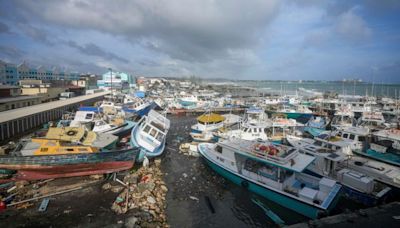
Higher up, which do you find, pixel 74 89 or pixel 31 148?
pixel 74 89

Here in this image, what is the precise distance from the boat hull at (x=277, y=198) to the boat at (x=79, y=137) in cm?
916

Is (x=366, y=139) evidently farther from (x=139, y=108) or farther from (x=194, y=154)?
(x=139, y=108)

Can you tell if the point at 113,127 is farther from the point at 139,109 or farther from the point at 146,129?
the point at 139,109

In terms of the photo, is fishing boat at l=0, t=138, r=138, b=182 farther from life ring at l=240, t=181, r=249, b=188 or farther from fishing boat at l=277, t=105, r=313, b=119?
fishing boat at l=277, t=105, r=313, b=119

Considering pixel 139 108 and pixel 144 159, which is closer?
pixel 144 159

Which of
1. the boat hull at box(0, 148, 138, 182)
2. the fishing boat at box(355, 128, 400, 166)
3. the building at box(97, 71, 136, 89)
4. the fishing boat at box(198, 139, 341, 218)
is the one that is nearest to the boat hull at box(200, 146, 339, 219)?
the fishing boat at box(198, 139, 341, 218)

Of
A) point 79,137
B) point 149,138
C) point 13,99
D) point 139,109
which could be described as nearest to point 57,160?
point 79,137

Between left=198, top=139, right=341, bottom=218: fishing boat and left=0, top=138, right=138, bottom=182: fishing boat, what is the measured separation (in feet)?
25.5

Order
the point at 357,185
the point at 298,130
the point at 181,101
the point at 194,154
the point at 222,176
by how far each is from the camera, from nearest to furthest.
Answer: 1. the point at 357,185
2. the point at 222,176
3. the point at 194,154
4. the point at 298,130
5. the point at 181,101

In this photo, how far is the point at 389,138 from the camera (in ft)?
55.8

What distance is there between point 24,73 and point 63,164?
80.0 m

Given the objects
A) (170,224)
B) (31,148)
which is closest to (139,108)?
(31,148)

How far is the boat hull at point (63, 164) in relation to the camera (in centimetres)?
1312

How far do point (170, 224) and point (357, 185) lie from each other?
1059 centimetres
